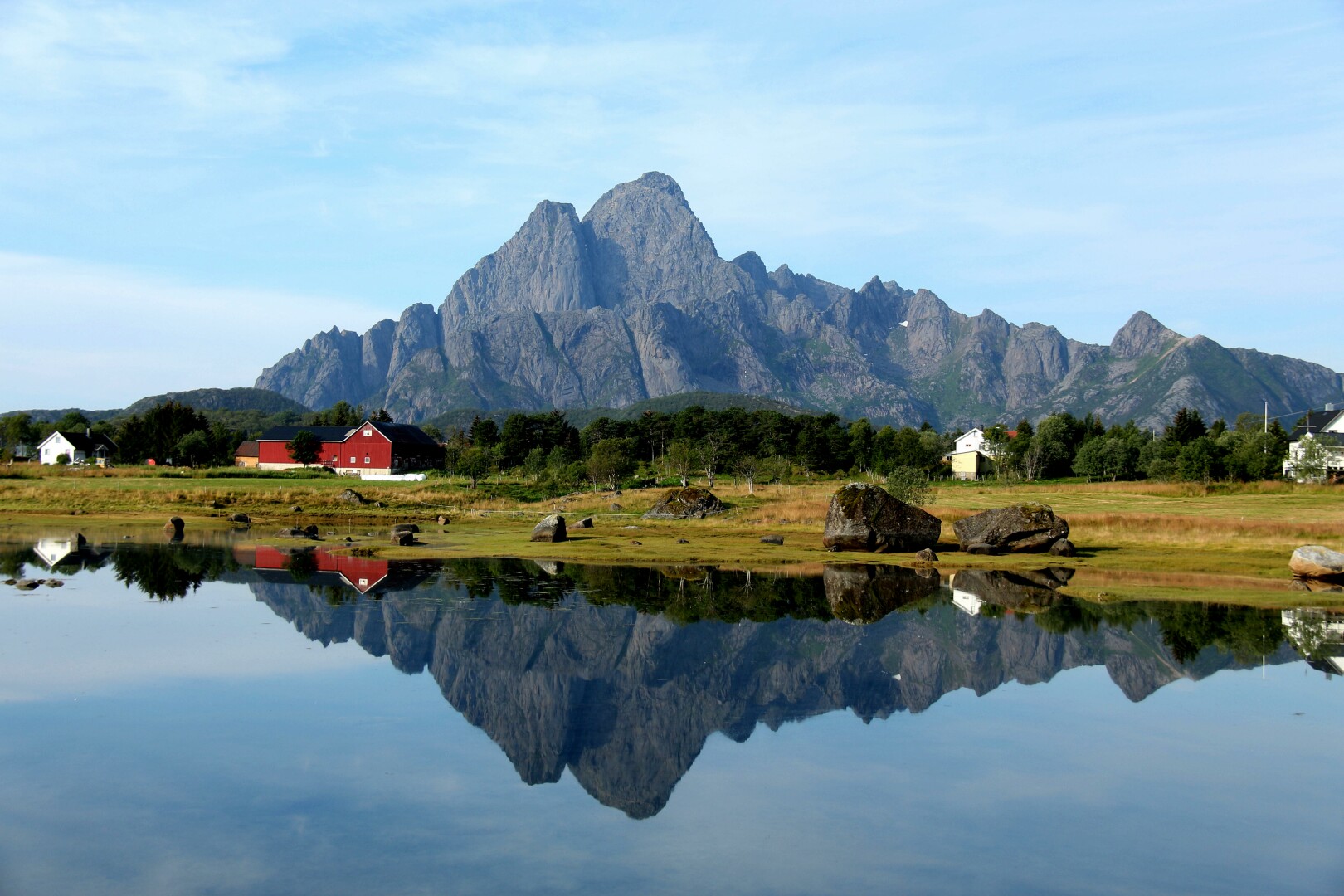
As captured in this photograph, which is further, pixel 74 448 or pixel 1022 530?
pixel 74 448

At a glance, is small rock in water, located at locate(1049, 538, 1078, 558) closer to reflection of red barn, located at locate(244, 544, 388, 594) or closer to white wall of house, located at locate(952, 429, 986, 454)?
reflection of red barn, located at locate(244, 544, 388, 594)

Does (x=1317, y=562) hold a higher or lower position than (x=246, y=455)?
lower

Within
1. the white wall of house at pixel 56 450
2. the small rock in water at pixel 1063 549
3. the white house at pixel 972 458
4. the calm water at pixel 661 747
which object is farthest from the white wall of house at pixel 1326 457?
the white wall of house at pixel 56 450

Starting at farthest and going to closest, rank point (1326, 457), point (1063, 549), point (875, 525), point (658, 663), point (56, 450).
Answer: point (56, 450)
point (1326, 457)
point (875, 525)
point (1063, 549)
point (658, 663)

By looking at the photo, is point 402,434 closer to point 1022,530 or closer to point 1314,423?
point 1022,530

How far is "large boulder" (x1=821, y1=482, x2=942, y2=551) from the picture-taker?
4647 cm

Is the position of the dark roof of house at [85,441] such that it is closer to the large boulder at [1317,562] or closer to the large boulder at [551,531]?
the large boulder at [551,531]

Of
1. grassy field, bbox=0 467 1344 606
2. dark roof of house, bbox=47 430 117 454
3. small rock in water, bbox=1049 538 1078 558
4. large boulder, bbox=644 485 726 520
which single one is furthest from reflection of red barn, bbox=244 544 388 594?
dark roof of house, bbox=47 430 117 454

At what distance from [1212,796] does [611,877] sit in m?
9.42

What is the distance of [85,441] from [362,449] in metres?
56.4

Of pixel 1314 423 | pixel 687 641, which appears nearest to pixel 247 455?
pixel 687 641

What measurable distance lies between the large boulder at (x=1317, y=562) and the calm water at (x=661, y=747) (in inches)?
345

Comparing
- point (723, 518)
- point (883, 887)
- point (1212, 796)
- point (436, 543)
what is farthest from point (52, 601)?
→ point (723, 518)

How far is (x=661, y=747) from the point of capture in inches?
669
